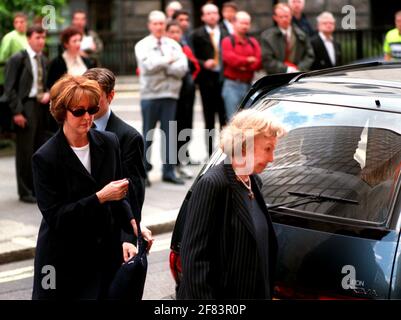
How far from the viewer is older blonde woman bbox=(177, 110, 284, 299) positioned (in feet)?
12.0

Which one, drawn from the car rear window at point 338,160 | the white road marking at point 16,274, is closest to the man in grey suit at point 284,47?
the white road marking at point 16,274

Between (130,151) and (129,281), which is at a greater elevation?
(130,151)

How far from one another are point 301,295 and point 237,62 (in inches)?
302

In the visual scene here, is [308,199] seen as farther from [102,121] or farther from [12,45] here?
[12,45]

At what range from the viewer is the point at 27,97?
991 centimetres

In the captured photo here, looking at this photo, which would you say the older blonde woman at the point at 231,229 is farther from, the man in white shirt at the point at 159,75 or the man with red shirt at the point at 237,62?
the man with red shirt at the point at 237,62

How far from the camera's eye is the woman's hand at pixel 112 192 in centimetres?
411

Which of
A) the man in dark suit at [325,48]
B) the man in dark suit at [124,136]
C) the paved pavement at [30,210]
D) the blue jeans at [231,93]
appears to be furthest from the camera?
the man in dark suit at [325,48]

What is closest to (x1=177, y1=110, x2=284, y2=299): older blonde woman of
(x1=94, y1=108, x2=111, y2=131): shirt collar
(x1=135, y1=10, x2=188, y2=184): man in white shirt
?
(x1=94, y1=108, x2=111, y2=131): shirt collar

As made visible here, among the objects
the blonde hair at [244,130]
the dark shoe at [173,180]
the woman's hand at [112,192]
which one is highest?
the blonde hair at [244,130]

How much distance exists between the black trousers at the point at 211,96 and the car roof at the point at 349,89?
22.1ft

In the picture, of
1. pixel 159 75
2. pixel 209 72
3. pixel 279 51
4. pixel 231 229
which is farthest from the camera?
pixel 209 72

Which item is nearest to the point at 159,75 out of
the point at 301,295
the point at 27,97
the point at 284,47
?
A: the point at 27,97
